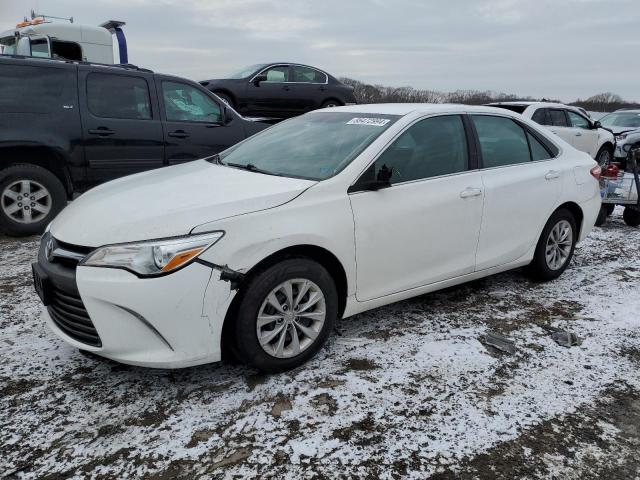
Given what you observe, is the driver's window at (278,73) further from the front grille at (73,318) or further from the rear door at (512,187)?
the front grille at (73,318)

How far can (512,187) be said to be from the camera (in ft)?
13.1

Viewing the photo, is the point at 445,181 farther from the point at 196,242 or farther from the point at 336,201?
the point at 196,242

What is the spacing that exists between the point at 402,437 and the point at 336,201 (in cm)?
134

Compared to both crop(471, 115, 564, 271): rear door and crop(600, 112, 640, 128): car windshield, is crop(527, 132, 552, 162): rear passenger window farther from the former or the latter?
crop(600, 112, 640, 128): car windshield

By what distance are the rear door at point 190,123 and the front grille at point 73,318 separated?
388 centimetres

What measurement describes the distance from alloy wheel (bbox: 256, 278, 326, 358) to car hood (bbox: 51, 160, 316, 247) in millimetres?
488

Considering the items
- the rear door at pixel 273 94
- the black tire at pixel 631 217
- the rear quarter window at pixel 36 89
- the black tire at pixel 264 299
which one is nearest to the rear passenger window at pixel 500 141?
the black tire at pixel 264 299

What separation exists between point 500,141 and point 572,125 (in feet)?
28.0

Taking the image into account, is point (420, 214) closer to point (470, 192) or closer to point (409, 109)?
point (470, 192)

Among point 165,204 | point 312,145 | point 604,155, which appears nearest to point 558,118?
point 604,155

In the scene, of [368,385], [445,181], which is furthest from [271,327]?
[445,181]

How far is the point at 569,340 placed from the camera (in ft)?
11.2

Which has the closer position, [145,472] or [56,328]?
[145,472]

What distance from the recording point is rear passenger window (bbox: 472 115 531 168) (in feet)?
13.0
